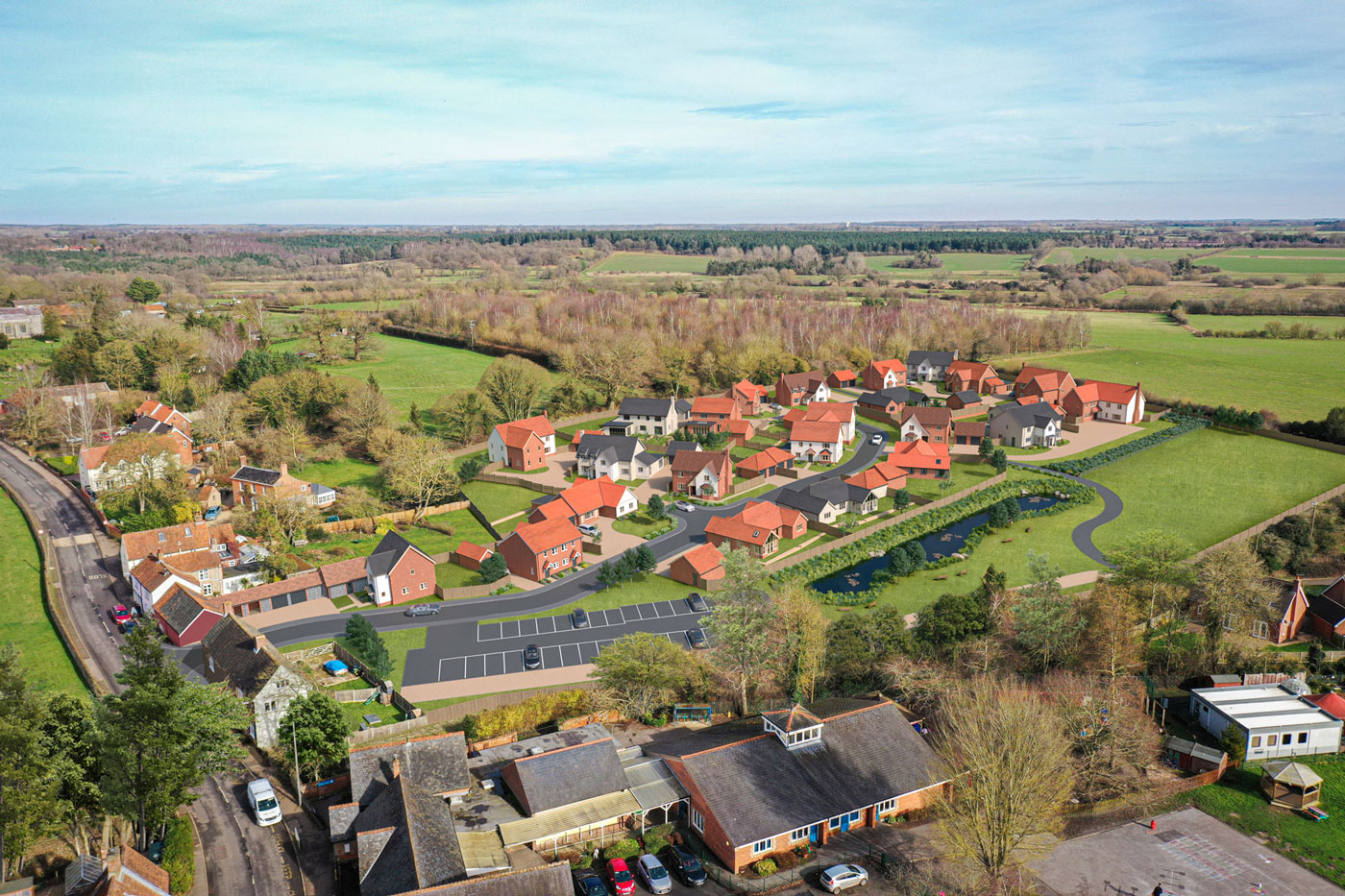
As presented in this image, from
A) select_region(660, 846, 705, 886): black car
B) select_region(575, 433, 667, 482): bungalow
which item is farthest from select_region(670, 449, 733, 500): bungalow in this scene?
select_region(660, 846, 705, 886): black car

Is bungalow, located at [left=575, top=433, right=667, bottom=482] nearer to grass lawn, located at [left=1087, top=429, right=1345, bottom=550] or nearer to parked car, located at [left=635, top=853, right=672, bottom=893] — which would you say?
grass lawn, located at [left=1087, top=429, right=1345, bottom=550]

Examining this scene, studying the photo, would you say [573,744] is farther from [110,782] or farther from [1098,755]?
[1098,755]

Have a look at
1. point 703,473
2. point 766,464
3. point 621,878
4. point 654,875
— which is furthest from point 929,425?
point 621,878

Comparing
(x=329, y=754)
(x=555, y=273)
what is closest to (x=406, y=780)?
(x=329, y=754)

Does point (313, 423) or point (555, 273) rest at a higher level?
point (555, 273)

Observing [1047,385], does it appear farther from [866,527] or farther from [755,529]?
[755,529]
